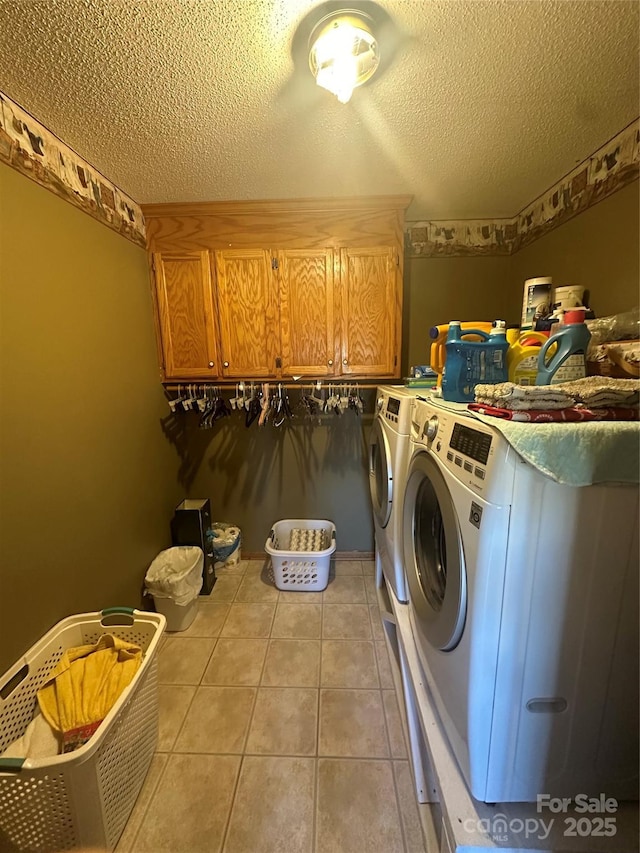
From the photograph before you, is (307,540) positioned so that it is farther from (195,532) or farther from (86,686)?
(86,686)

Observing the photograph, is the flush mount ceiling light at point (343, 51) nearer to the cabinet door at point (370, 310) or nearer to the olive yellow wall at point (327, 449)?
the cabinet door at point (370, 310)

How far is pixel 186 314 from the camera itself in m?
1.98

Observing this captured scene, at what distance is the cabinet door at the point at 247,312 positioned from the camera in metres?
1.91

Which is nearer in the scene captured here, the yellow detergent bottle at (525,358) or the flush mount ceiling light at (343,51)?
the flush mount ceiling light at (343,51)

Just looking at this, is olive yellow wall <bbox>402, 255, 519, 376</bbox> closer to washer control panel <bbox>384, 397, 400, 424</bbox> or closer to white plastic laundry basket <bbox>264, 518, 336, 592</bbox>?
washer control panel <bbox>384, 397, 400, 424</bbox>

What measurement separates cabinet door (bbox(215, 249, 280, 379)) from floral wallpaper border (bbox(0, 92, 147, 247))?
0.50 metres

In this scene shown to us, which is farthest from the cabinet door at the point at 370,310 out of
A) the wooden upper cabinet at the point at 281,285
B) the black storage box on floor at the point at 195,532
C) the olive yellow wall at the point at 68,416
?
the black storage box on floor at the point at 195,532

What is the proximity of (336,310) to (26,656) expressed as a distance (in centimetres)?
198

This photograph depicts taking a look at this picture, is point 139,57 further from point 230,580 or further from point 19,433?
point 230,580

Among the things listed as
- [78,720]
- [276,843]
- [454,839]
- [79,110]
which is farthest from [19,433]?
[454,839]

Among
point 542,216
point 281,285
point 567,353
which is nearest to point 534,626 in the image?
point 567,353

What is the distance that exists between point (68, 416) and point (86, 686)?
3.18ft

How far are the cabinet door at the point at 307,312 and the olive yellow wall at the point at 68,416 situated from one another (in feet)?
2.66

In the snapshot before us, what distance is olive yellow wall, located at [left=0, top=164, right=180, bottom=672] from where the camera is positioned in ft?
3.67
